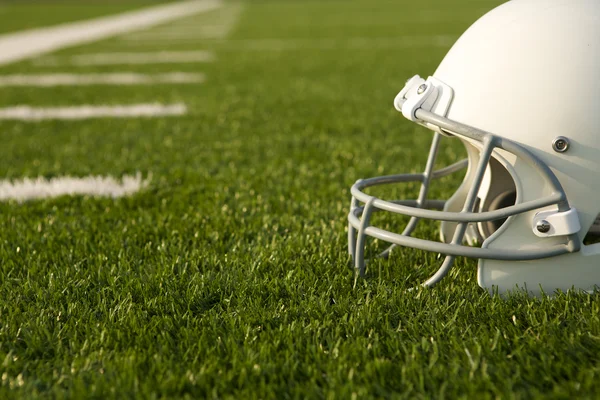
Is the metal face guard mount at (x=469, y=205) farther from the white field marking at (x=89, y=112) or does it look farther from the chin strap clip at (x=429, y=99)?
the white field marking at (x=89, y=112)

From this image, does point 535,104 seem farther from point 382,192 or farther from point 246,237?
point 382,192

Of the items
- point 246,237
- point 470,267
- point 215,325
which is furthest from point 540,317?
point 246,237

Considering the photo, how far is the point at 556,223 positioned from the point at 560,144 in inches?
7.6

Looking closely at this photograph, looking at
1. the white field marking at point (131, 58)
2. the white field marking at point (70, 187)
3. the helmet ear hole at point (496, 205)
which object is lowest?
the white field marking at point (131, 58)

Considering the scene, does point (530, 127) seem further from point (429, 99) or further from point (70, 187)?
point (70, 187)

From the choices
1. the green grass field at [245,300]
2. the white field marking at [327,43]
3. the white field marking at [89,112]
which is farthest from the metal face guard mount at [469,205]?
the white field marking at [327,43]

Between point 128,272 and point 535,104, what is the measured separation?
4.06ft

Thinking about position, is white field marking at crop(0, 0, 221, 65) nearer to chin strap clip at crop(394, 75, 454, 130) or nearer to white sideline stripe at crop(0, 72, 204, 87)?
white sideline stripe at crop(0, 72, 204, 87)

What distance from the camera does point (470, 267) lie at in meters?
2.03

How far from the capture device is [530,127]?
5.51 ft

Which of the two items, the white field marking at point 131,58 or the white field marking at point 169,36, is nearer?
the white field marking at point 131,58

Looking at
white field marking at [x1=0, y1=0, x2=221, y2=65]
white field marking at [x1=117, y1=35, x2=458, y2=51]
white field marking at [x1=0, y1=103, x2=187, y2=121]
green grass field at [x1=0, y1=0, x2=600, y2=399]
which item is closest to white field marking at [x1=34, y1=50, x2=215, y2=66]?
white field marking at [x1=0, y1=0, x2=221, y2=65]

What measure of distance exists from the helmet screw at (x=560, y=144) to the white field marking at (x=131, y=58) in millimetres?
7739

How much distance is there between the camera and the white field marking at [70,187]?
304cm
